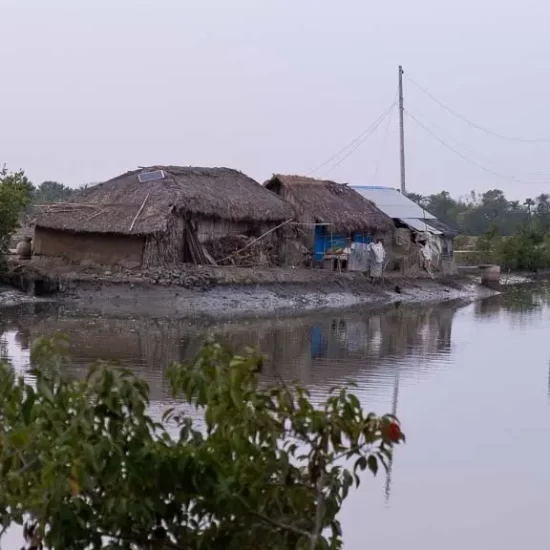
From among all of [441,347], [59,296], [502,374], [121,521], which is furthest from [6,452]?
[59,296]

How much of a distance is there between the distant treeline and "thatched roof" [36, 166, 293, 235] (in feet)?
144

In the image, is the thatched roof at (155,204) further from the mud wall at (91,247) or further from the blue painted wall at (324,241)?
the blue painted wall at (324,241)

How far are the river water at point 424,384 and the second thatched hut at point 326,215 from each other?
172 inches

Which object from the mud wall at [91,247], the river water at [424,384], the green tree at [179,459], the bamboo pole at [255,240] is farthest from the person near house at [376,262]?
the green tree at [179,459]

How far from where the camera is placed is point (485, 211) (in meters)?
77.2

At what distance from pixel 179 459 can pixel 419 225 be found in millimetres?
34448

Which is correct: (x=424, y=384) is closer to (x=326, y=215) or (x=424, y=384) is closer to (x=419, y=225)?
(x=326, y=215)

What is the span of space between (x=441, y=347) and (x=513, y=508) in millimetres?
11244

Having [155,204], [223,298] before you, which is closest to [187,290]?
[223,298]

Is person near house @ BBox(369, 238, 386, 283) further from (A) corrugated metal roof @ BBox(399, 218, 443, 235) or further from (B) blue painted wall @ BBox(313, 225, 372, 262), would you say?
(A) corrugated metal roof @ BBox(399, 218, 443, 235)

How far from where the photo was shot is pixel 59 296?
2483 centimetres

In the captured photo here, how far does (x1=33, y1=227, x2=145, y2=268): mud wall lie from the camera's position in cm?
2670

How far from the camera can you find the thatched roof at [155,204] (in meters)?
26.8

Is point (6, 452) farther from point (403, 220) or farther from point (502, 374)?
point (403, 220)
